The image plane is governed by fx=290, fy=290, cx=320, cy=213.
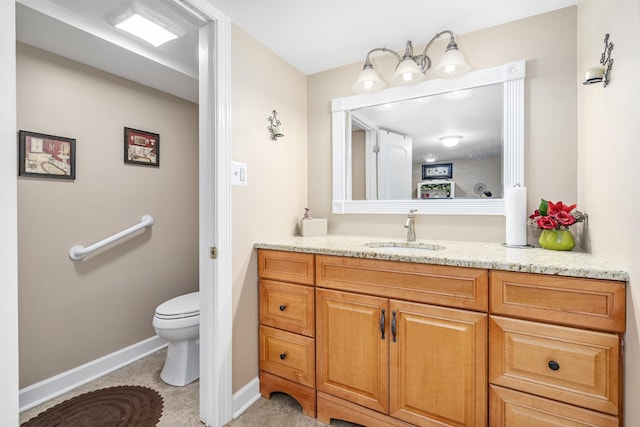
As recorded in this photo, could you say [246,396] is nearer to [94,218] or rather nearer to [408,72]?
[94,218]

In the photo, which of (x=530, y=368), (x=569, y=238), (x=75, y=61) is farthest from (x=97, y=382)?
(x=569, y=238)

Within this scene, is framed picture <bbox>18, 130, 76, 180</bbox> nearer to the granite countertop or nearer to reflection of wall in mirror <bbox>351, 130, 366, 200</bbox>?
the granite countertop

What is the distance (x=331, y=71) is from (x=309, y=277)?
155 centimetres

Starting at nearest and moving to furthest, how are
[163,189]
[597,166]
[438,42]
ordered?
[597,166], [438,42], [163,189]

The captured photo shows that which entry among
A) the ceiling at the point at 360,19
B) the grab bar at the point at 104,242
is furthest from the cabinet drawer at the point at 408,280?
the grab bar at the point at 104,242

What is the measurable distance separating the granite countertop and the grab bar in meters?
1.15

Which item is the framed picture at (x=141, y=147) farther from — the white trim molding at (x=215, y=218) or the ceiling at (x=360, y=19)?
the ceiling at (x=360, y=19)

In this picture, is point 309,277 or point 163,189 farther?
point 163,189

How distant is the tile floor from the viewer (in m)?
1.56

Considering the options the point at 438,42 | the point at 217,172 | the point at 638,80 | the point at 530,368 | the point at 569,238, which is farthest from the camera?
the point at 438,42

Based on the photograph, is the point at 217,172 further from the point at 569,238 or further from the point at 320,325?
the point at 569,238

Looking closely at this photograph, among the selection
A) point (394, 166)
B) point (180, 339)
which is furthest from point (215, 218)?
point (394, 166)

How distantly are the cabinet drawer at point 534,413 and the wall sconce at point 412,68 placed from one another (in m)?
1.63

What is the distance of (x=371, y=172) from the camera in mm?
2086
